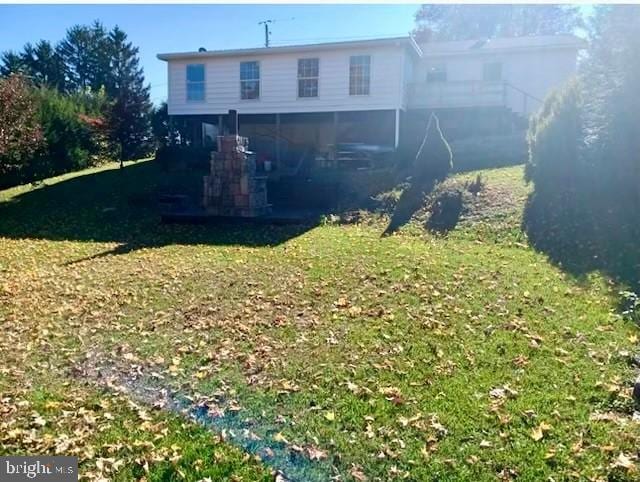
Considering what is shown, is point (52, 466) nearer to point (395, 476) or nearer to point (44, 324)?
point (395, 476)

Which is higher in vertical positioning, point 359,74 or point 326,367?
point 359,74

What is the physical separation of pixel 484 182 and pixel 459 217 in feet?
7.09

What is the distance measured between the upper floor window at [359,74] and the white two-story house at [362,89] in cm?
4

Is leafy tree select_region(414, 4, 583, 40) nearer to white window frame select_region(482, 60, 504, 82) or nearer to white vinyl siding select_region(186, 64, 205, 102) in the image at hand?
Result: white window frame select_region(482, 60, 504, 82)

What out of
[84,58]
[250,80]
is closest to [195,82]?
[250,80]

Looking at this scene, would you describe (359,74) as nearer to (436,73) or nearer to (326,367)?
(436,73)

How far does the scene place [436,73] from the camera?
899 inches

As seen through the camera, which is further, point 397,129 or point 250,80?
point 250,80

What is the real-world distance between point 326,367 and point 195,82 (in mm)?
18400

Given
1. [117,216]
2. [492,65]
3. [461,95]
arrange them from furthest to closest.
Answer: [492,65], [461,95], [117,216]

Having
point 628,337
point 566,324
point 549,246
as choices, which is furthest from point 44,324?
point 549,246

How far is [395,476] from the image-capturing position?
9.72ft
